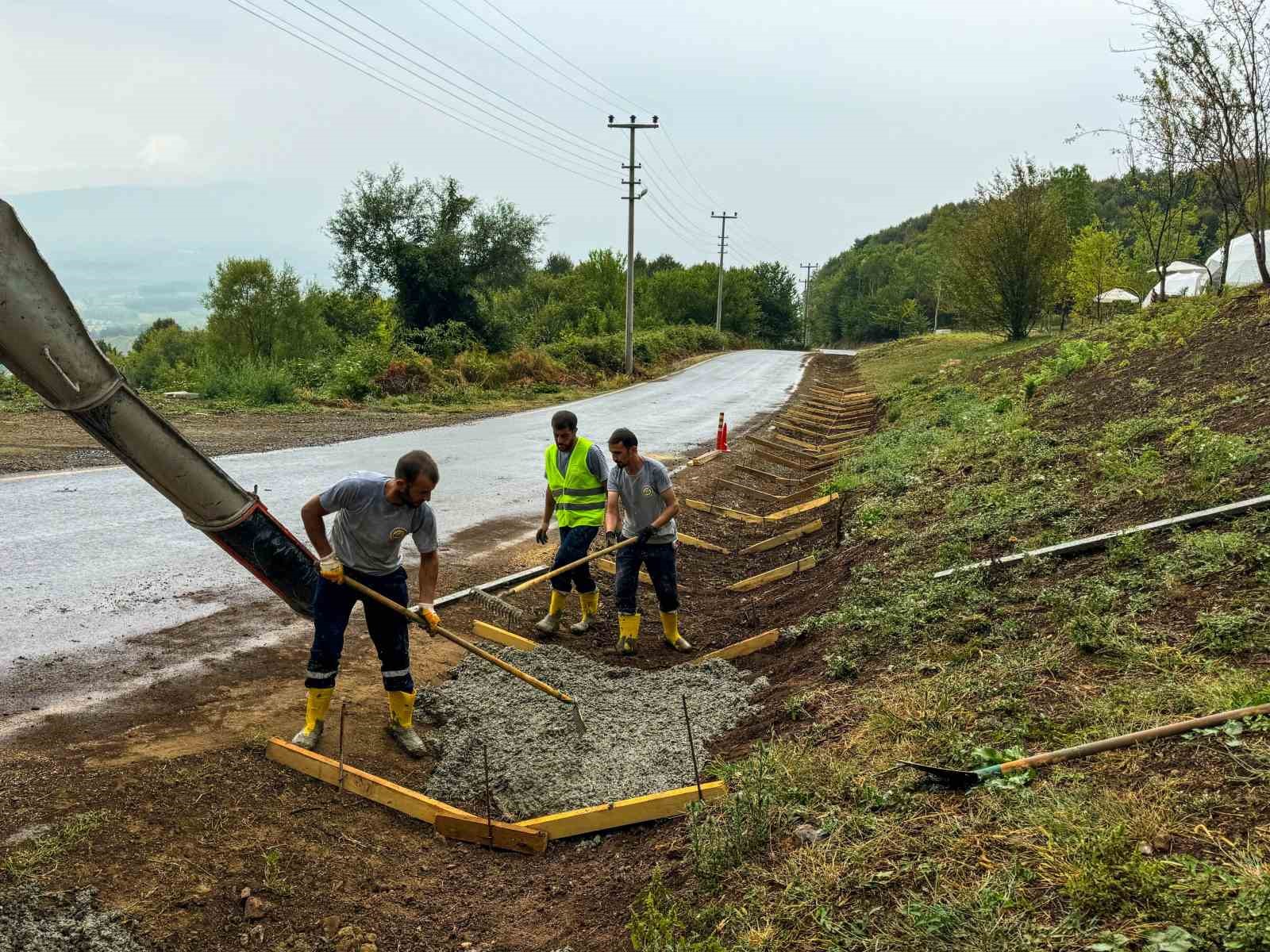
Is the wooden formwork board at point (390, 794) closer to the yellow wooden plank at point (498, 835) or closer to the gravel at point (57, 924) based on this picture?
the yellow wooden plank at point (498, 835)

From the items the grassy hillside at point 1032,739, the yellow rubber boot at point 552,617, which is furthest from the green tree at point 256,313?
the grassy hillside at point 1032,739

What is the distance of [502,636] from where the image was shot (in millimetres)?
7121

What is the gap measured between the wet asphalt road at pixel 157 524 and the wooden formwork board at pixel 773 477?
10.1 ft

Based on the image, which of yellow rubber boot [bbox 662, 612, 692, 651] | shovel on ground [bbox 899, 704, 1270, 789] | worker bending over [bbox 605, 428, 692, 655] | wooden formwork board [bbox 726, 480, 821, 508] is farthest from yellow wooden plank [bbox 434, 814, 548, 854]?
wooden formwork board [bbox 726, 480, 821, 508]

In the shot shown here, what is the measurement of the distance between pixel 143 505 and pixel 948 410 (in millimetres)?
12489

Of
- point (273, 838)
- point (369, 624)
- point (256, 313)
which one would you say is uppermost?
point (256, 313)

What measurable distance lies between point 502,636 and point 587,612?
88 centimetres

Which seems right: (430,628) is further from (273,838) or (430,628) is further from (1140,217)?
(1140,217)

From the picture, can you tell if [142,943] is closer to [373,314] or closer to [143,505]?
[143,505]

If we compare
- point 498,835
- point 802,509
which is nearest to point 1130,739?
point 498,835

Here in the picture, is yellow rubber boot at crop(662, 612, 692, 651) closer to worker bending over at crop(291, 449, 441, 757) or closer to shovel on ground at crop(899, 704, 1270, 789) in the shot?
worker bending over at crop(291, 449, 441, 757)

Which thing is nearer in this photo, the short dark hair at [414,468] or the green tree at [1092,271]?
the short dark hair at [414,468]

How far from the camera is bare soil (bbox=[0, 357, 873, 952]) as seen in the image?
377 centimetres

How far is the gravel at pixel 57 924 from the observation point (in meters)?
3.44
